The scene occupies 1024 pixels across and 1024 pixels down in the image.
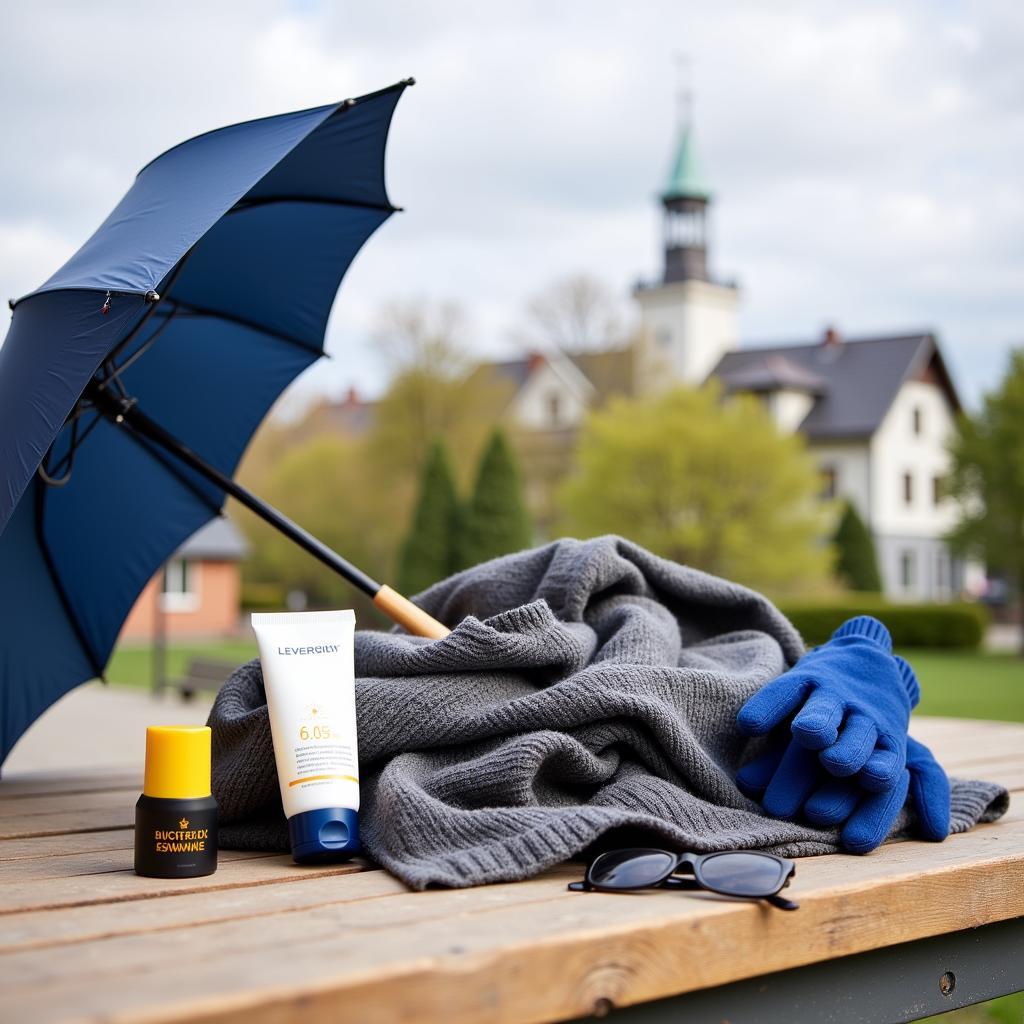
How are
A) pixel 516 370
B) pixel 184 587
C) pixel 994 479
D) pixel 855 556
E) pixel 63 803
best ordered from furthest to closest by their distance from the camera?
pixel 516 370 < pixel 184 587 < pixel 855 556 < pixel 994 479 < pixel 63 803

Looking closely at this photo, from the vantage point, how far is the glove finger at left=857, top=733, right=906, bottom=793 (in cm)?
201

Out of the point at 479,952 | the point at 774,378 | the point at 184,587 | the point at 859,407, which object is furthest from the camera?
the point at 859,407

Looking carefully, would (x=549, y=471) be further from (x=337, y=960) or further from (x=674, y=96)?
(x=337, y=960)

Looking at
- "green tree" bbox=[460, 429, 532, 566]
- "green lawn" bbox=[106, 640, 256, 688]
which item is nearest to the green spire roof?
"green tree" bbox=[460, 429, 532, 566]

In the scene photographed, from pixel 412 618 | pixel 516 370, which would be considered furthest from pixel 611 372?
pixel 412 618

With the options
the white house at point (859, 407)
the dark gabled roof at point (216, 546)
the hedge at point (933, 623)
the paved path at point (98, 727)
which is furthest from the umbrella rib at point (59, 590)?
the white house at point (859, 407)

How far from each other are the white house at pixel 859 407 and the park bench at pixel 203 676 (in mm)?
20459

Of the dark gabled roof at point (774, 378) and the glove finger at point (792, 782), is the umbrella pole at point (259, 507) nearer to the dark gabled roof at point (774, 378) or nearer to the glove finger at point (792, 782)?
the glove finger at point (792, 782)

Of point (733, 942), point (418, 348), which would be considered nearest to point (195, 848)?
point (733, 942)

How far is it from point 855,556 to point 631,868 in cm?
2839

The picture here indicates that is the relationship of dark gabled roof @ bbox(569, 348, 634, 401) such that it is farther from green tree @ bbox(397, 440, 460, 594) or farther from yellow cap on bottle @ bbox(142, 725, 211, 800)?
yellow cap on bottle @ bbox(142, 725, 211, 800)

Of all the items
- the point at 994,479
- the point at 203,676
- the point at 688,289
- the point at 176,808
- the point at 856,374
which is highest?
the point at 688,289

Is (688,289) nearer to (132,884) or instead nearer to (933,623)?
(933,623)

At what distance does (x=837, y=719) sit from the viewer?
1.99m
